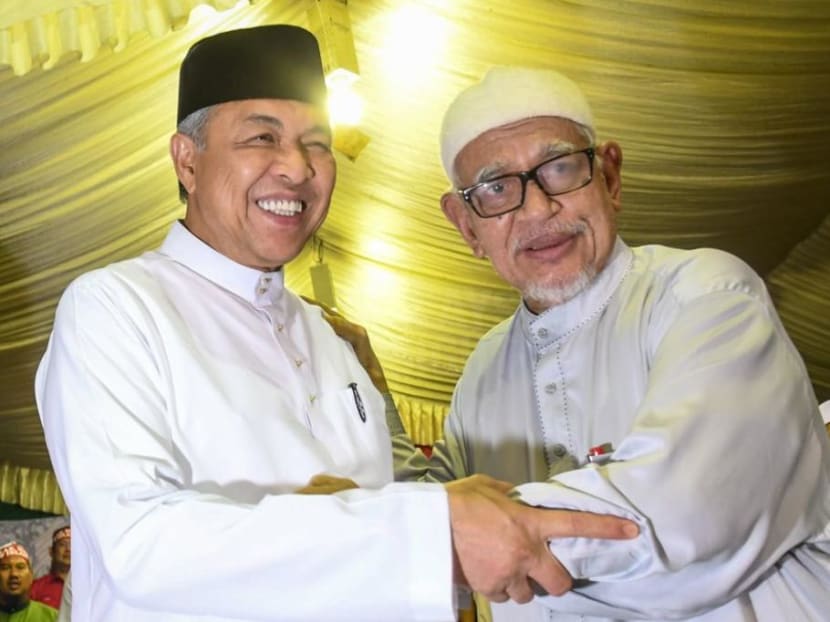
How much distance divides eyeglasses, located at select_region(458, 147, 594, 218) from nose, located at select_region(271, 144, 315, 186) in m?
0.44

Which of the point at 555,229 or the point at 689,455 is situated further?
the point at 555,229

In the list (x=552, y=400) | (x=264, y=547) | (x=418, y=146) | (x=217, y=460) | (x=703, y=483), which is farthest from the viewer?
(x=418, y=146)

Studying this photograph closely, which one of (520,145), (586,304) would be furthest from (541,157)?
(586,304)

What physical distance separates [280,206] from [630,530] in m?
0.81

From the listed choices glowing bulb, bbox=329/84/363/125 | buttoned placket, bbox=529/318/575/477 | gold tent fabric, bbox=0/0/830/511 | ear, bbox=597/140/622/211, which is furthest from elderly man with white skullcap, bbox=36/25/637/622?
glowing bulb, bbox=329/84/363/125

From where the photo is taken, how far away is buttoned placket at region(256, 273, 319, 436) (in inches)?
65.9

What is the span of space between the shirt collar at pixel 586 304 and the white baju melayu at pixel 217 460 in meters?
0.39

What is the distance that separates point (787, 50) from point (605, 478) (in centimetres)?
372

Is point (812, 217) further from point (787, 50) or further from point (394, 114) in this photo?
point (394, 114)

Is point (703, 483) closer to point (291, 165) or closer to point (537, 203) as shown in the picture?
point (537, 203)

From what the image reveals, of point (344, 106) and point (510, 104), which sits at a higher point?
point (344, 106)

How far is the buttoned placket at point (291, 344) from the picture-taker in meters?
1.67

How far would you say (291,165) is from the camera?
1709 millimetres

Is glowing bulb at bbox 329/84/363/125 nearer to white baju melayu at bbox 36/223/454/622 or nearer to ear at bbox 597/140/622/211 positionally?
ear at bbox 597/140/622/211
